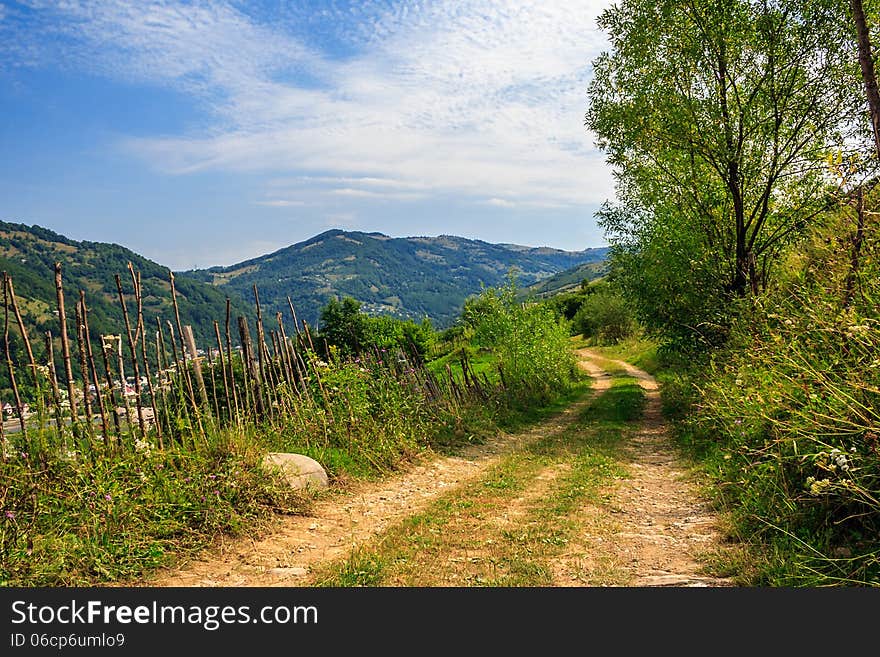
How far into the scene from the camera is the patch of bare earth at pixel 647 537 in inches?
212

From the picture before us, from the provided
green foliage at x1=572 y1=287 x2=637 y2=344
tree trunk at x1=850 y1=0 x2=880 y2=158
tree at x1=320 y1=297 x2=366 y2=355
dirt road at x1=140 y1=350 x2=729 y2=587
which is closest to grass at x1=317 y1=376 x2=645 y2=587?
dirt road at x1=140 y1=350 x2=729 y2=587

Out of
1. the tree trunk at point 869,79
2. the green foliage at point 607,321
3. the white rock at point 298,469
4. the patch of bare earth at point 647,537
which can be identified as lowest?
the patch of bare earth at point 647,537

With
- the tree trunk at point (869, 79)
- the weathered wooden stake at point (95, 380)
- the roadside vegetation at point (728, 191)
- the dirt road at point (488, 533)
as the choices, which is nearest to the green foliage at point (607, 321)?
the roadside vegetation at point (728, 191)

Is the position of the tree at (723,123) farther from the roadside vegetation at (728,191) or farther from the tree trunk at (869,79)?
the tree trunk at (869,79)

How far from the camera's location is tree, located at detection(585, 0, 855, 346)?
13625 mm

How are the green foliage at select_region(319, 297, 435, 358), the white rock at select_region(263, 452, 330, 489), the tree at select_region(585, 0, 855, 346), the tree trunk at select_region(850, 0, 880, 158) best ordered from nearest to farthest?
the tree trunk at select_region(850, 0, 880, 158)
the white rock at select_region(263, 452, 330, 489)
the tree at select_region(585, 0, 855, 346)
the green foliage at select_region(319, 297, 435, 358)

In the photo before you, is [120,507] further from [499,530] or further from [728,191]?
[728,191]

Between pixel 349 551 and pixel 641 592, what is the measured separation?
Result: 345cm

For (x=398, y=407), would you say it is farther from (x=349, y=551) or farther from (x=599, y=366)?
(x=599, y=366)

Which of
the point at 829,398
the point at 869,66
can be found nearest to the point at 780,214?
the point at 869,66

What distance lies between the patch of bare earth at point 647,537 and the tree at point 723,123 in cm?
639

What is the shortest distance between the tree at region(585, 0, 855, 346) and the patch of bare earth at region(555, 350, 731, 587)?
252 inches

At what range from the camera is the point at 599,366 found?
40.2 meters

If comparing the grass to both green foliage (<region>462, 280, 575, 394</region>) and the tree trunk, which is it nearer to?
the tree trunk
